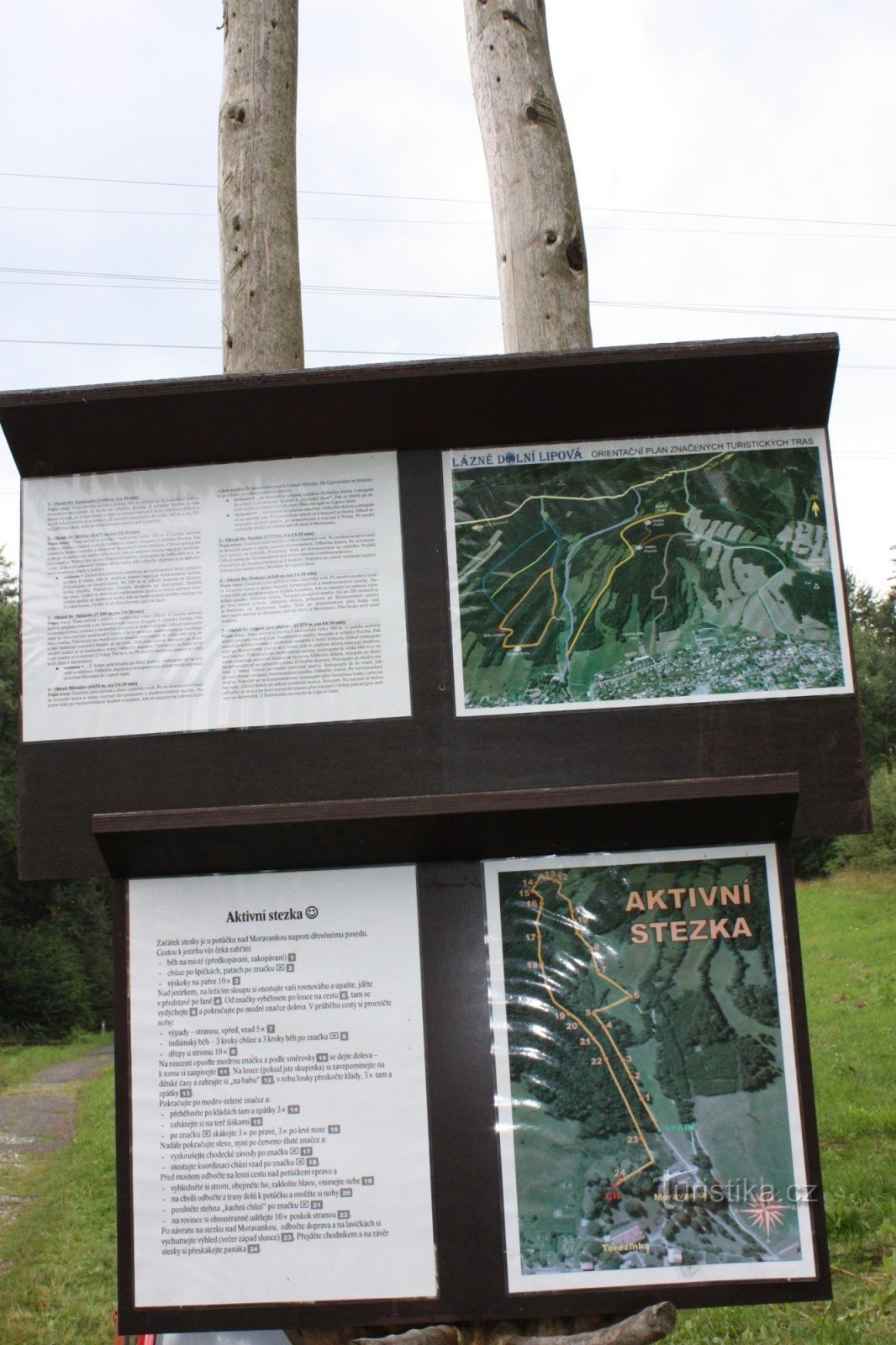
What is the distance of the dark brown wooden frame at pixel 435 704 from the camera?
8.29 feet

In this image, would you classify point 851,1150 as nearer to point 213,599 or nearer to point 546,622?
point 546,622

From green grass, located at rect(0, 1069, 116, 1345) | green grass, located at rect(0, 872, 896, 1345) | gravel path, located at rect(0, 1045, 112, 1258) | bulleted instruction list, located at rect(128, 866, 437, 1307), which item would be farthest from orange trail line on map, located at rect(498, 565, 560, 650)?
gravel path, located at rect(0, 1045, 112, 1258)

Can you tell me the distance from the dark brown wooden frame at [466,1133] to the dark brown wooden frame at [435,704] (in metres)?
0.18

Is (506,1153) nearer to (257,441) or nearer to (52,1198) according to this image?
(257,441)

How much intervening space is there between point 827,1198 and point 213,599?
25.5 feet

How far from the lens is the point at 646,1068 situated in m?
2.36

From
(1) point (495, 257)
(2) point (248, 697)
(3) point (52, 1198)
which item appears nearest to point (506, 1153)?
(2) point (248, 697)

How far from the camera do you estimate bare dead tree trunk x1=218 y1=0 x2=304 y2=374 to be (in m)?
3.61

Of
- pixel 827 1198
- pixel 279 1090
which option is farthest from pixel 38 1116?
pixel 279 1090

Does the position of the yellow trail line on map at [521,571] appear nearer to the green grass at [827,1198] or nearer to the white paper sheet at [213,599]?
the white paper sheet at [213,599]

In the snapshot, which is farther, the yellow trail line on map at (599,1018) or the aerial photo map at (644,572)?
the aerial photo map at (644,572)

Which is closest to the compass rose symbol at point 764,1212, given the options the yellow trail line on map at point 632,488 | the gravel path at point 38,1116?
the yellow trail line on map at point 632,488

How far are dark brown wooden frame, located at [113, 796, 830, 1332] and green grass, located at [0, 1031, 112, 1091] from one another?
2416 centimetres

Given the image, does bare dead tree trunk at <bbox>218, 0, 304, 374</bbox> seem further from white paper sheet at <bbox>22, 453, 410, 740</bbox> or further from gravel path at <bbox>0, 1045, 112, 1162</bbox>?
gravel path at <bbox>0, 1045, 112, 1162</bbox>
